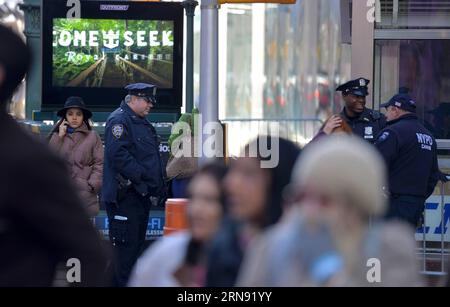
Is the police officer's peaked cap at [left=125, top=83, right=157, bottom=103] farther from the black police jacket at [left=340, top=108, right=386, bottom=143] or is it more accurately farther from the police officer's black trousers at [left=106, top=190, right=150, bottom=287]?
the black police jacket at [left=340, top=108, right=386, bottom=143]

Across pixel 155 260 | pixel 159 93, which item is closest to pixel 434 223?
pixel 159 93

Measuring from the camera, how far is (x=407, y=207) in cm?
1052

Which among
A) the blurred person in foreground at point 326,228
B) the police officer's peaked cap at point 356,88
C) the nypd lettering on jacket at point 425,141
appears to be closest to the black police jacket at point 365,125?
the police officer's peaked cap at point 356,88

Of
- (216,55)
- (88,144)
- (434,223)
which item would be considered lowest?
(434,223)

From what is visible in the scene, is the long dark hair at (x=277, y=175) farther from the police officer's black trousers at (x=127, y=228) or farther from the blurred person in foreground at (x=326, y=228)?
the police officer's black trousers at (x=127, y=228)

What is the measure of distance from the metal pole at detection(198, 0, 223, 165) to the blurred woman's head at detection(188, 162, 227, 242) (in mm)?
3982

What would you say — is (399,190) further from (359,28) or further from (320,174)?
(320,174)

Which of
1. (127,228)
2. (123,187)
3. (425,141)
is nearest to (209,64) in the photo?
(123,187)

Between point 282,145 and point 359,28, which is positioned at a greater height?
point 359,28

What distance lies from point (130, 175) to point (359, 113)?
83.8 inches

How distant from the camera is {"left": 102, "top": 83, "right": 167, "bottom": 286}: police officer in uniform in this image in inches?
408

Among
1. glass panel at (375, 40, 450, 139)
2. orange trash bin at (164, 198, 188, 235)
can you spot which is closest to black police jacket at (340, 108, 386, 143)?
glass panel at (375, 40, 450, 139)

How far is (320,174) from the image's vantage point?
3.43m

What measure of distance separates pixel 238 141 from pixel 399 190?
46.2 feet
